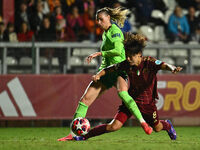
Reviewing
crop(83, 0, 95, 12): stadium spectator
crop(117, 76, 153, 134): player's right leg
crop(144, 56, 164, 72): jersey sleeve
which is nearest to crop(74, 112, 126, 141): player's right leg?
crop(117, 76, 153, 134): player's right leg

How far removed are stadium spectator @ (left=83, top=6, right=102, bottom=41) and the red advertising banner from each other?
1797mm

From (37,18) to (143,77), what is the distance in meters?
7.45

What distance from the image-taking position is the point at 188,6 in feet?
57.6

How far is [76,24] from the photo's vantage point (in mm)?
15164

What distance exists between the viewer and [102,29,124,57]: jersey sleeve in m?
8.61

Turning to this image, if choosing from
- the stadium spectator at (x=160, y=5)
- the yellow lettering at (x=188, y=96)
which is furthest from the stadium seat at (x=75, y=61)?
the stadium spectator at (x=160, y=5)

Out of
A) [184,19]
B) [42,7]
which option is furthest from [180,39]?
[42,7]

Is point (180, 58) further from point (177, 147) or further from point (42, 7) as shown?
point (177, 147)

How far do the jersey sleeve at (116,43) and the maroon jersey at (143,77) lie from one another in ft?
1.28

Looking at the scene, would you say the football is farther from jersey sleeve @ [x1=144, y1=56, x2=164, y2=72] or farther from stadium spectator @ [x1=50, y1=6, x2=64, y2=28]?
stadium spectator @ [x1=50, y1=6, x2=64, y2=28]

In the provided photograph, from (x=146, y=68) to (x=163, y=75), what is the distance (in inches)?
218

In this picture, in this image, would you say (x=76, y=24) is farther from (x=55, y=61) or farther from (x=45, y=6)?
(x=55, y=61)

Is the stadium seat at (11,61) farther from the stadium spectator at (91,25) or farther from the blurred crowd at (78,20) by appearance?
the stadium spectator at (91,25)

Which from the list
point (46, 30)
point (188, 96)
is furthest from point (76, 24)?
point (188, 96)
